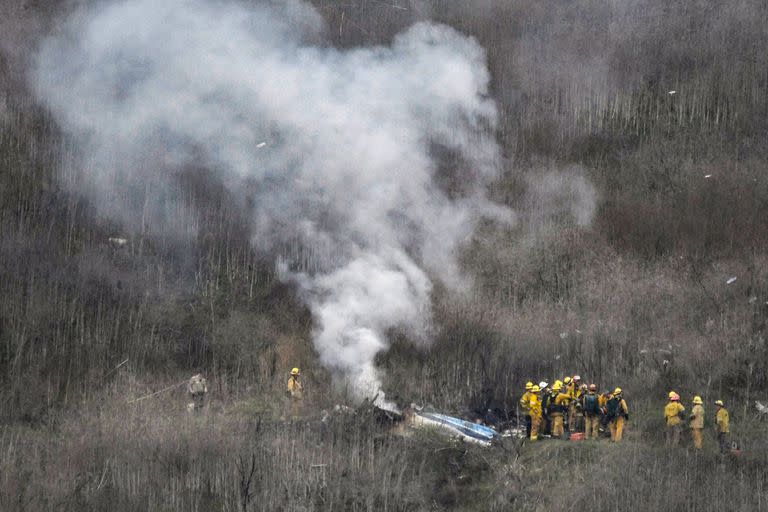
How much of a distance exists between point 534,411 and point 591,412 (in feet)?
2.56

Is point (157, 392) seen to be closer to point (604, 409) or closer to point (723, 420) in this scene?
point (604, 409)

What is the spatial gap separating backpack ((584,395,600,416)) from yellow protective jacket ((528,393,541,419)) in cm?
64

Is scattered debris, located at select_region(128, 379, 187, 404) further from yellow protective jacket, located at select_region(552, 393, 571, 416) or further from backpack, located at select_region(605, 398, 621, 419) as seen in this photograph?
backpack, located at select_region(605, 398, 621, 419)

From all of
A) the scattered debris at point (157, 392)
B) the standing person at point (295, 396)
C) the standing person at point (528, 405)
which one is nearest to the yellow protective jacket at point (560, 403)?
the standing person at point (528, 405)

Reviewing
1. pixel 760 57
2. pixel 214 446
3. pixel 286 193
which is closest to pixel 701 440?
pixel 214 446

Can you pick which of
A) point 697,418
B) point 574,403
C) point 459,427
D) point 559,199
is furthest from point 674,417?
point 559,199

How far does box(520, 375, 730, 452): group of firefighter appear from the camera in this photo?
16422mm

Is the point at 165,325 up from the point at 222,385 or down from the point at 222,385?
up

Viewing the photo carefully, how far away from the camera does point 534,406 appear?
55.9 feet

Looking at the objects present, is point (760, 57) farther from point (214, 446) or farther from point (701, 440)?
point (214, 446)

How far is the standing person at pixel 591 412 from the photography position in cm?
1698

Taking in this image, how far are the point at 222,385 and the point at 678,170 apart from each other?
1113 centimetres

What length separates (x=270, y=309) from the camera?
2395 centimetres

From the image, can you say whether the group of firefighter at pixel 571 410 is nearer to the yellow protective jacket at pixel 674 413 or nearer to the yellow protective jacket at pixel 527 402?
the yellow protective jacket at pixel 527 402
